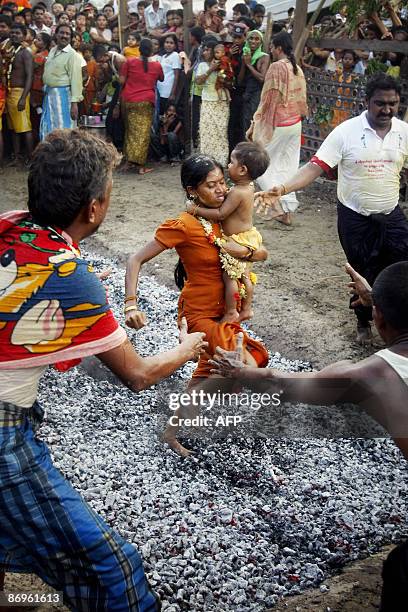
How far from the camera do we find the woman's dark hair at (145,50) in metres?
10.3

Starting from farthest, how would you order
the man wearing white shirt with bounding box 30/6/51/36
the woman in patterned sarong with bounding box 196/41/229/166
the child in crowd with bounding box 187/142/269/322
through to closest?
the man wearing white shirt with bounding box 30/6/51/36 < the woman in patterned sarong with bounding box 196/41/229/166 < the child in crowd with bounding box 187/142/269/322

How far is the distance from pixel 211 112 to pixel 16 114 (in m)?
3.33

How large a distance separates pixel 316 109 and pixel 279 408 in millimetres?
6970

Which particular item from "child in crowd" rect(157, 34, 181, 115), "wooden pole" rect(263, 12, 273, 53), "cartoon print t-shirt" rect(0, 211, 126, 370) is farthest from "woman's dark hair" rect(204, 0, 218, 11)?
"cartoon print t-shirt" rect(0, 211, 126, 370)

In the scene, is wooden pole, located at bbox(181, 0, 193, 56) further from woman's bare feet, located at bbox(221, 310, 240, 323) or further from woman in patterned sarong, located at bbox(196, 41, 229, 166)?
woman's bare feet, located at bbox(221, 310, 240, 323)

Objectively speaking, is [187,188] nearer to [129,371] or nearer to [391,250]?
[129,371]

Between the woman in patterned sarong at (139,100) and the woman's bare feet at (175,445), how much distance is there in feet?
26.2

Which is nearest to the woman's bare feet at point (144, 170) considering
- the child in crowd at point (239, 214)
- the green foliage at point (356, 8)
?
the green foliage at point (356, 8)

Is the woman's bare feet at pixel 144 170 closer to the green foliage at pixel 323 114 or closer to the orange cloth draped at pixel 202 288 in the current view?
the green foliage at pixel 323 114

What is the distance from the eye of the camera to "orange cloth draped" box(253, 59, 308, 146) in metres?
7.67

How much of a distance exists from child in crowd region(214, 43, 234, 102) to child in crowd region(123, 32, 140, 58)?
85.0 inches

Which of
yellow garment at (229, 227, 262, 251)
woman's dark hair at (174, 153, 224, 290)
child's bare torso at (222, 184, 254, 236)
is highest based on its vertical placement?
woman's dark hair at (174, 153, 224, 290)

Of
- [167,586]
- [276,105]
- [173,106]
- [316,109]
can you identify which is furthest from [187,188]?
[173,106]

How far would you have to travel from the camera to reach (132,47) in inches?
458
